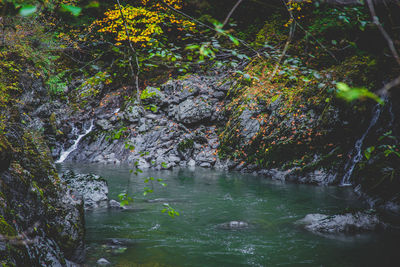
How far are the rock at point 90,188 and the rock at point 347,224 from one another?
17.8 feet

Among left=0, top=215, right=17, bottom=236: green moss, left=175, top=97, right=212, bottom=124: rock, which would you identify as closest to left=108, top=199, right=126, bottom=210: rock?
left=0, top=215, right=17, bottom=236: green moss

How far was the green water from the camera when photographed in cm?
444

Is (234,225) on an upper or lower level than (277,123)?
lower

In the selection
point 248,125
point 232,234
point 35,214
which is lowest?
point 232,234

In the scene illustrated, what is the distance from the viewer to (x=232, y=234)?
5.49m

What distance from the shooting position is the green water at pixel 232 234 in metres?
4.44

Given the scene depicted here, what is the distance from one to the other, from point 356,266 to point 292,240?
3.92 feet

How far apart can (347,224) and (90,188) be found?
6.62 meters

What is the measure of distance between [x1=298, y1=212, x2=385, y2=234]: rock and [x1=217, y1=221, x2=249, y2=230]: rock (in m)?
1.30

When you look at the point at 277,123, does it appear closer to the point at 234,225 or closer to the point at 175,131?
the point at 175,131

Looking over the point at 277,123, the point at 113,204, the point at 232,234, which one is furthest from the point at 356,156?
the point at 113,204

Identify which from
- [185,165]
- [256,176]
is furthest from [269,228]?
[185,165]

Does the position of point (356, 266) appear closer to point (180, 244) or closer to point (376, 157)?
point (180, 244)

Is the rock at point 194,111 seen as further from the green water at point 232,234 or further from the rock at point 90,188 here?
the rock at point 90,188
